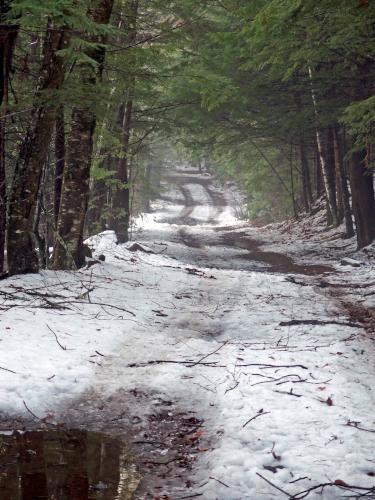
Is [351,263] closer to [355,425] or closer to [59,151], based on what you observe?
[59,151]

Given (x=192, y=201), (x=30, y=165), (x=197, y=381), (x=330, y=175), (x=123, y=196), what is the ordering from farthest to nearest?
(x=192, y=201)
(x=330, y=175)
(x=123, y=196)
(x=30, y=165)
(x=197, y=381)

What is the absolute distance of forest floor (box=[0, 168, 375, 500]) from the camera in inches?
143

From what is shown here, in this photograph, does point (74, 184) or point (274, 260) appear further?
point (274, 260)

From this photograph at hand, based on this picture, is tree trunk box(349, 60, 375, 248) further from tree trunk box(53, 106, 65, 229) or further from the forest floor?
tree trunk box(53, 106, 65, 229)

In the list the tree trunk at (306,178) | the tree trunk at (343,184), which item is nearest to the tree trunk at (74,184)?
the tree trunk at (343,184)

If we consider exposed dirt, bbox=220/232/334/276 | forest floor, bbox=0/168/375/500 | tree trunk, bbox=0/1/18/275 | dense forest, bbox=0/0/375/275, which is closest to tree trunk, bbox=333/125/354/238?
dense forest, bbox=0/0/375/275

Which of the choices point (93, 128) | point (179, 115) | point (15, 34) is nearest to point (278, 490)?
point (15, 34)

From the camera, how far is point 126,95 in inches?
576

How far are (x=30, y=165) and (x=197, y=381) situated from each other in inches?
200

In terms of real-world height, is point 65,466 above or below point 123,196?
below

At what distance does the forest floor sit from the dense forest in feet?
6.03

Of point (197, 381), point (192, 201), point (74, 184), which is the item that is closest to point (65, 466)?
point (197, 381)

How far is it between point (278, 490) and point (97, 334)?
3805 millimetres

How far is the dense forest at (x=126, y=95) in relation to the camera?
8.11 metres
